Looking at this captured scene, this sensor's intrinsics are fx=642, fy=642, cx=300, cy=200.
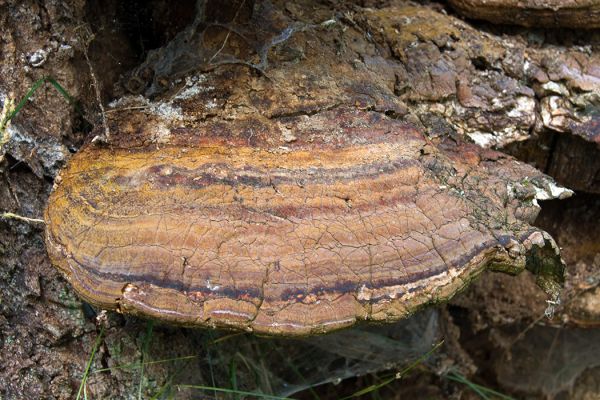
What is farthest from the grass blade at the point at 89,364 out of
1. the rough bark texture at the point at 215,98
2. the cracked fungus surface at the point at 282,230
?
the cracked fungus surface at the point at 282,230

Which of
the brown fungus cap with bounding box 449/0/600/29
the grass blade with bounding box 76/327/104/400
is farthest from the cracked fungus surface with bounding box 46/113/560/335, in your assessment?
the brown fungus cap with bounding box 449/0/600/29

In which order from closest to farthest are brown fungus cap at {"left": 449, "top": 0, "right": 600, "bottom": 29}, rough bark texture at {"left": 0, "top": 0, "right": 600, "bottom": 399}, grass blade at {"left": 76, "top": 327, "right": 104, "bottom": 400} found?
rough bark texture at {"left": 0, "top": 0, "right": 600, "bottom": 399} < grass blade at {"left": 76, "top": 327, "right": 104, "bottom": 400} < brown fungus cap at {"left": 449, "top": 0, "right": 600, "bottom": 29}

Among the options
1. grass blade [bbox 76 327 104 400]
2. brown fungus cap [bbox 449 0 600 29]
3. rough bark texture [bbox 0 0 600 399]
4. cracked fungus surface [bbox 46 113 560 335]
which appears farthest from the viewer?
brown fungus cap [bbox 449 0 600 29]

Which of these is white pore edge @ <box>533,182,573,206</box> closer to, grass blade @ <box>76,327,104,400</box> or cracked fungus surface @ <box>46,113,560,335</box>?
cracked fungus surface @ <box>46,113,560,335</box>

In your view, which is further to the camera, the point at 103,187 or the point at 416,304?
the point at 103,187

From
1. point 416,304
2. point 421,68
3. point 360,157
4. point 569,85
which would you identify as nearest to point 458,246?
point 416,304

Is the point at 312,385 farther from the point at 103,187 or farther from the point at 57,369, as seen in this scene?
the point at 103,187
